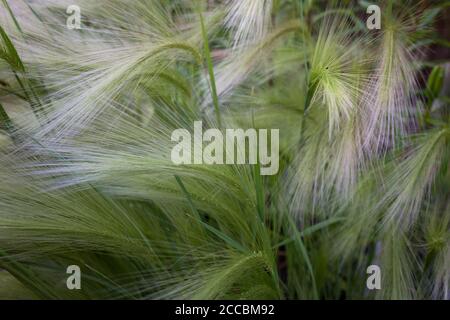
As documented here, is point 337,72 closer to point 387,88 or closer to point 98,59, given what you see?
point 387,88

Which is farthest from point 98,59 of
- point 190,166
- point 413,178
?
point 413,178

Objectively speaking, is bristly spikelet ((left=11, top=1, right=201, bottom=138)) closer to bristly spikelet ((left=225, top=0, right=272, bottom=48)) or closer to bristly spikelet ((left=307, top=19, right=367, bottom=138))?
bristly spikelet ((left=225, top=0, right=272, bottom=48))

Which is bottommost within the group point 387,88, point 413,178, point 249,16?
point 413,178

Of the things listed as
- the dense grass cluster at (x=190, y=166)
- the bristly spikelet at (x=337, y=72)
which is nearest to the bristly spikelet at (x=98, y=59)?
the dense grass cluster at (x=190, y=166)

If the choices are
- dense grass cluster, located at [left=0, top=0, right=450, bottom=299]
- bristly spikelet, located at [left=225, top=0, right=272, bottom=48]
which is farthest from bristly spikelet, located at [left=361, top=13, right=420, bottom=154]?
bristly spikelet, located at [left=225, top=0, right=272, bottom=48]

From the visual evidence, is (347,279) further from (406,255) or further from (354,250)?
(406,255)

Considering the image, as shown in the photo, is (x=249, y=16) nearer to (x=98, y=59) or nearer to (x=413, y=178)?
(x=98, y=59)

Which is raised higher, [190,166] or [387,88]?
[387,88]

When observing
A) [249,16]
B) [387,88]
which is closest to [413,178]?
[387,88]

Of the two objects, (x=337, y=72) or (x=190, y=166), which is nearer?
(x=190, y=166)
